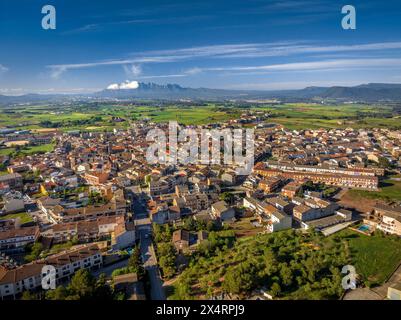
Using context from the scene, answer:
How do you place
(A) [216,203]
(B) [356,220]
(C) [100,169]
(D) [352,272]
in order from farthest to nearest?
(C) [100,169], (A) [216,203], (B) [356,220], (D) [352,272]

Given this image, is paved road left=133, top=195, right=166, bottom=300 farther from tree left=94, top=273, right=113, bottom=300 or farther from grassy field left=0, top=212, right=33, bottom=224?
grassy field left=0, top=212, right=33, bottom=224

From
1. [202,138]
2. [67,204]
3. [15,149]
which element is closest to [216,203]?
[67,204]

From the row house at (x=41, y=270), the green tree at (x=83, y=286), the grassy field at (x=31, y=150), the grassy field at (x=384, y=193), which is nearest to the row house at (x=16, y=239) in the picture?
the row house at (x=41, y=270)

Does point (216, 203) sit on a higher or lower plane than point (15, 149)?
lower

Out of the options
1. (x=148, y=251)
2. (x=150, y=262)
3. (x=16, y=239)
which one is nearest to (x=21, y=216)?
(x=16, y=239)

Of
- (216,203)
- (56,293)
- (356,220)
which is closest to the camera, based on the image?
(56,293)

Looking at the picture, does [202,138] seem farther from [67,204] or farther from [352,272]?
[352,272]

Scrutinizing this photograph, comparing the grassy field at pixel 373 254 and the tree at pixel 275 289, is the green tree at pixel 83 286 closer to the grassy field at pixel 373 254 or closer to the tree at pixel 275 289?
the tree at pixel 275 289
